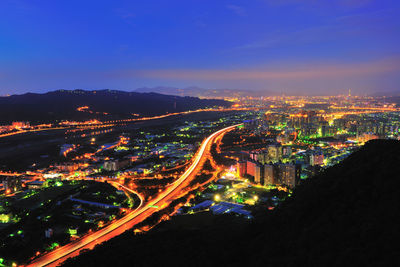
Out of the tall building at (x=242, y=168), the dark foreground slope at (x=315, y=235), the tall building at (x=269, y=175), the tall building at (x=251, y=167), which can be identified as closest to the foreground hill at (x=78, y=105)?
the tall building at (x=242, y=168)

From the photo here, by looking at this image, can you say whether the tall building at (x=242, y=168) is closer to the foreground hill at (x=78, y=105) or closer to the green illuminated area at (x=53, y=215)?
the green illuminated area at (x=53, y=215)

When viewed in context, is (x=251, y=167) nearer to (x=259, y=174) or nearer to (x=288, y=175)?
(x=259, y=174)

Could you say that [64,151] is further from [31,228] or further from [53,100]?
[53,100]

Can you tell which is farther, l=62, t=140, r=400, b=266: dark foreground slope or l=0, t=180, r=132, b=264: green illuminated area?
l=0, t=180, r=132, b=264: green illuminated area

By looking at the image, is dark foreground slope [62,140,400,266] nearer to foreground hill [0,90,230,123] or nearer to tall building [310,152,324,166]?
tall building [310,152,324,166]

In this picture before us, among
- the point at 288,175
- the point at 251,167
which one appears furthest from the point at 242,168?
the point at 288,175

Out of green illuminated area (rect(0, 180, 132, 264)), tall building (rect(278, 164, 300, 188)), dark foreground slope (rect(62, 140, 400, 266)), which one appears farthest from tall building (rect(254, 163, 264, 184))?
green illuminated area (rect(0, 180, 132, 264))
